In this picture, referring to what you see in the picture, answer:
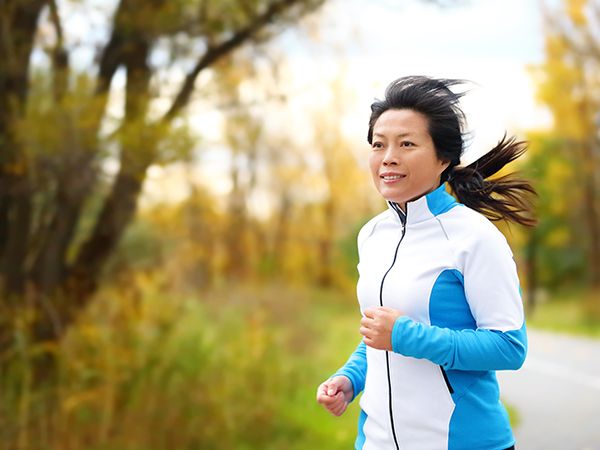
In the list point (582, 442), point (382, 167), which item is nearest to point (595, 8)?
point (582, 442)

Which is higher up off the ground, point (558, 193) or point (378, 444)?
point (558, 193)

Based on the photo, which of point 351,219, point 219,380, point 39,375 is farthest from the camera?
point 351,219

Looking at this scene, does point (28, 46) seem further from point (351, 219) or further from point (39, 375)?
point (351, 219)

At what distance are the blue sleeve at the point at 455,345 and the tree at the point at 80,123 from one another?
3.83 meters

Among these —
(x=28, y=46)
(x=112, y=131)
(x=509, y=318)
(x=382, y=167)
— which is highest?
(x=28, y=46)

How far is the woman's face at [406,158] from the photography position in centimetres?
214

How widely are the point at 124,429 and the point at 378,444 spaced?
4.74 m

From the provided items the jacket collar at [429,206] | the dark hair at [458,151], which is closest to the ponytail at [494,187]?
the dark hair at [458,151]

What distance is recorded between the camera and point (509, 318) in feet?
6.52

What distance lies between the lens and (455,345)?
1.95m

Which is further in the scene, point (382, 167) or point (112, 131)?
point (112, 131)

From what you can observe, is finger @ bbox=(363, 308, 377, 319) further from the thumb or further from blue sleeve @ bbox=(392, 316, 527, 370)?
the thumb

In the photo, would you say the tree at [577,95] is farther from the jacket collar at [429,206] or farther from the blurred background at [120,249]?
the jacket collar at [429,206]

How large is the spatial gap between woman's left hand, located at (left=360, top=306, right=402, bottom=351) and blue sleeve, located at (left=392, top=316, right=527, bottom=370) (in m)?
0.02
